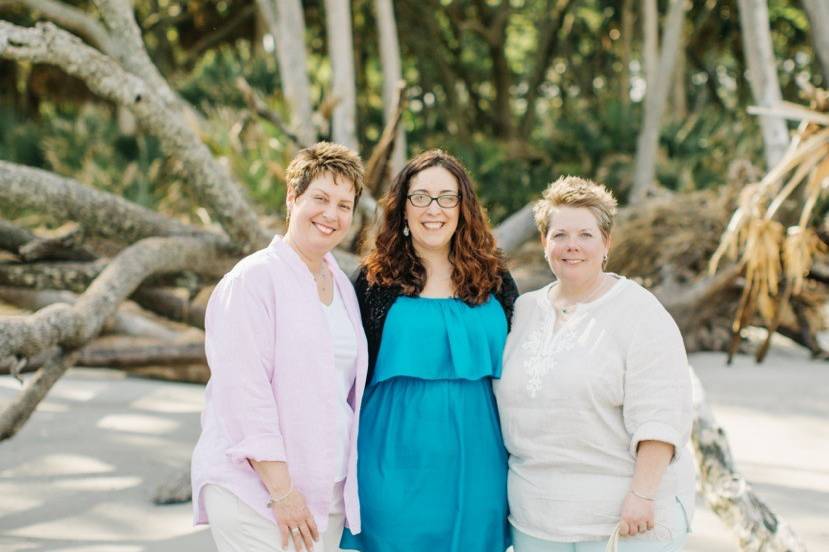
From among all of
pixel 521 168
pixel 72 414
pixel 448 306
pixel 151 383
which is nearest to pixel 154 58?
pixel 521 168

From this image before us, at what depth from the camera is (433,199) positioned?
2.88 metres

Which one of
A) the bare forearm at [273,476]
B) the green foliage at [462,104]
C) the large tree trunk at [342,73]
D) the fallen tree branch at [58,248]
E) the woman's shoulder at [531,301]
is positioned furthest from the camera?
the green foliage at [462,104]

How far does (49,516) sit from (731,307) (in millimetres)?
7028

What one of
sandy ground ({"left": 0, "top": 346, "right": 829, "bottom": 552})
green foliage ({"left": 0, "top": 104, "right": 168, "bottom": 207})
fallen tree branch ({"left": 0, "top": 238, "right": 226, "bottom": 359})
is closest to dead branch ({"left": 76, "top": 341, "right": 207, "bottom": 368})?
sandy ground ({"left": 0, "top": 346, "right": 829, "bottom": 552})

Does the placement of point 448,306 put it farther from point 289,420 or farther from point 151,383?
point 151,383

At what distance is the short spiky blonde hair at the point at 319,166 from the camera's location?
8.52 ft

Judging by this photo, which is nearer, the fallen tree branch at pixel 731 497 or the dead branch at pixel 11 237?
the fallen tree branch at pixel 731 497

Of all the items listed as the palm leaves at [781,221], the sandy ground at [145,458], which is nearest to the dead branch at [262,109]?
the sandy ground at [145,458]

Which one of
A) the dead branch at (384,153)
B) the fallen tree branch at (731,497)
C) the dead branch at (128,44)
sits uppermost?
the dead branch at (128,44)

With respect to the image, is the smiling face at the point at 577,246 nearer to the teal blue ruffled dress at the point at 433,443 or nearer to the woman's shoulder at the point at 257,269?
the teal blue ruffled dress at the point at 433,443

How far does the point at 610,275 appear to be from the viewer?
2.77m

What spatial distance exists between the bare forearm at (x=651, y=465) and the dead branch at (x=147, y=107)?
10.7ft

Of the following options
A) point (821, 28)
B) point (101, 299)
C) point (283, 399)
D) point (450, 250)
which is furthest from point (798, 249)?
point (283, 399)

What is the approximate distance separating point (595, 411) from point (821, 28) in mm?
7655
